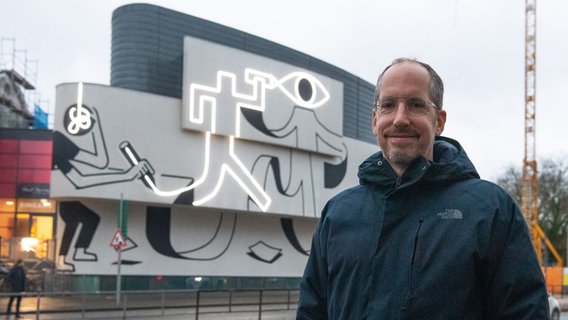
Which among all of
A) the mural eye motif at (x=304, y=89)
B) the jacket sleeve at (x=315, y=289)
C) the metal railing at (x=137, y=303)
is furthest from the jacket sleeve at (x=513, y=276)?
the mural eye motif at (x=304, y=89)

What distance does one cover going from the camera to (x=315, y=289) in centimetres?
288

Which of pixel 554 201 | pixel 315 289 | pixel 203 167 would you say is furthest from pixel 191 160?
pixel 554 201

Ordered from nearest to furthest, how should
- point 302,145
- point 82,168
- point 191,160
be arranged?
point 82,168 → point 191,160 → point 302,145

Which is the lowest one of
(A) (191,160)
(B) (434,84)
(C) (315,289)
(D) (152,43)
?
(C) (315,289)

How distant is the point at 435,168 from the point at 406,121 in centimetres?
20

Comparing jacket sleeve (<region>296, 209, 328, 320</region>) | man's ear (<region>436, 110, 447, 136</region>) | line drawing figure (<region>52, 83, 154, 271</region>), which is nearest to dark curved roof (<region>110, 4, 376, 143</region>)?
line drawing figure (<region>52, 83, 154, 271</region>)

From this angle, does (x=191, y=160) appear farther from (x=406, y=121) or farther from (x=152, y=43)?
(x=406, y=121)

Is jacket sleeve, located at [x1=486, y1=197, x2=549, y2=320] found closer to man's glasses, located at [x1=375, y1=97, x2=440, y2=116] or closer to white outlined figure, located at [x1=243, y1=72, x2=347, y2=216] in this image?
man's glasses, located at [x1=375, y1=97, x2=440, y2=116]

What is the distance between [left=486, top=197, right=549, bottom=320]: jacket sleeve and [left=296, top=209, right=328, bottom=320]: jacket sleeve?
70 cm

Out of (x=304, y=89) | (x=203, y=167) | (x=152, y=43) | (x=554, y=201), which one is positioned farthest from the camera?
(x=554, y=201)

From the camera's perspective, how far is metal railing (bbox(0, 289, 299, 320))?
56.9 ft

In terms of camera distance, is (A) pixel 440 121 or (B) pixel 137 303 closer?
(A) pixel 440 121

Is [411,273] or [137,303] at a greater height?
[411,273]

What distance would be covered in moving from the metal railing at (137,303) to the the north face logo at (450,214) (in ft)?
52.0
